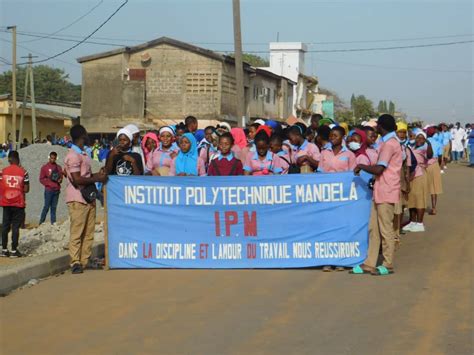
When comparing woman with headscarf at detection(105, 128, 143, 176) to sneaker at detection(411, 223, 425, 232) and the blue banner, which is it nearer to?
the blue banner

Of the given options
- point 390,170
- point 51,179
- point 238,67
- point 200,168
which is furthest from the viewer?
point 238,67

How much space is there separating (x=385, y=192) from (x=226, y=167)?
222cm

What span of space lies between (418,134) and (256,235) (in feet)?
17.8

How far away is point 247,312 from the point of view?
7.63 metres

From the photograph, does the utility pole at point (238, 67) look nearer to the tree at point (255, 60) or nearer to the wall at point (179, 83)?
the wall at point (179, 83)

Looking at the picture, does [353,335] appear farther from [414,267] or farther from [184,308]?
[414,267]

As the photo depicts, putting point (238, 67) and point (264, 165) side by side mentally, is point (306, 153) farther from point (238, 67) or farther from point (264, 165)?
point (238, 67)

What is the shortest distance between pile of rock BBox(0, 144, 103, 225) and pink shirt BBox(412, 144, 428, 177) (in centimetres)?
1189

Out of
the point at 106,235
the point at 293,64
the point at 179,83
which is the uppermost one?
the point at 293,64

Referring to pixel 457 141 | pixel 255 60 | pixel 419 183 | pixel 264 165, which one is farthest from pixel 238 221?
pixel 255 60

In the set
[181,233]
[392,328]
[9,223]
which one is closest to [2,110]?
[9,223]

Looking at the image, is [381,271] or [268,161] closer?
[381,271]

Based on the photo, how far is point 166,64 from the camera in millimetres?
46594

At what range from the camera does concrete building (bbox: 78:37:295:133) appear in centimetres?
4594
